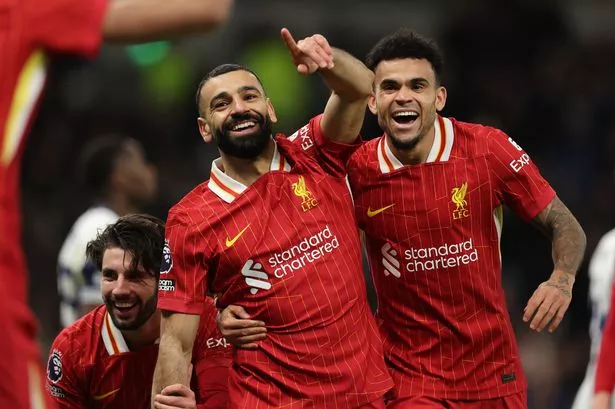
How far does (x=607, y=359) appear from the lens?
434 cm

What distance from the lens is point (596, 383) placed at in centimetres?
448

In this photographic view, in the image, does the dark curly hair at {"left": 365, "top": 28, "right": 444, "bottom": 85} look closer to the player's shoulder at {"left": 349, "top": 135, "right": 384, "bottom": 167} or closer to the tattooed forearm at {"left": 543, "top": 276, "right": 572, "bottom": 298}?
the player's shoulder at {"left": 349, "top": 135, "right": 384, "bottom": 167}

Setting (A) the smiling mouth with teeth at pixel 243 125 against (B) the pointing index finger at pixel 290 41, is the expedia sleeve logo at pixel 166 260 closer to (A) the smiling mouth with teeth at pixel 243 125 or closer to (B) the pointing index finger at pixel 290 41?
(A) the smiling mouth with teeth at pixel 243 125

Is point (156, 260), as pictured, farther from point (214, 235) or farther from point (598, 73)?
point (598, 73)

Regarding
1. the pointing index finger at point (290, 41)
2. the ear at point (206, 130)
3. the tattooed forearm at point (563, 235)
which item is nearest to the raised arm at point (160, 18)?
the pointing index finger at point (290, 41)

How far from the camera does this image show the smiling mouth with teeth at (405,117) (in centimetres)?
506

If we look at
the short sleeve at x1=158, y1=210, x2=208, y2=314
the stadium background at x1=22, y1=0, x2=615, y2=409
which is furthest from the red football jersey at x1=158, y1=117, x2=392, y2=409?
the stadium background at x1=22, y1=0, x2=615, y2=409

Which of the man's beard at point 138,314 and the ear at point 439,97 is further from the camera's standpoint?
the ear at point 439,97

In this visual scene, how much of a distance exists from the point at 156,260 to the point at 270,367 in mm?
749

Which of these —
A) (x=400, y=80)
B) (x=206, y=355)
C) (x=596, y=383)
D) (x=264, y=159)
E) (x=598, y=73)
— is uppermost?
(x=598, y=73)

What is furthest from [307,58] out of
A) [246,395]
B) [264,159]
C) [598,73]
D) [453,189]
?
[598,73]

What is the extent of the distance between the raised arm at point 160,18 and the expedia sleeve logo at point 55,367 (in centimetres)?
258

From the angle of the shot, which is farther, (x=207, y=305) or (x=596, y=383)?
(x=207, y=305)

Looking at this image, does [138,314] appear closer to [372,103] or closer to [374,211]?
[374,211]
